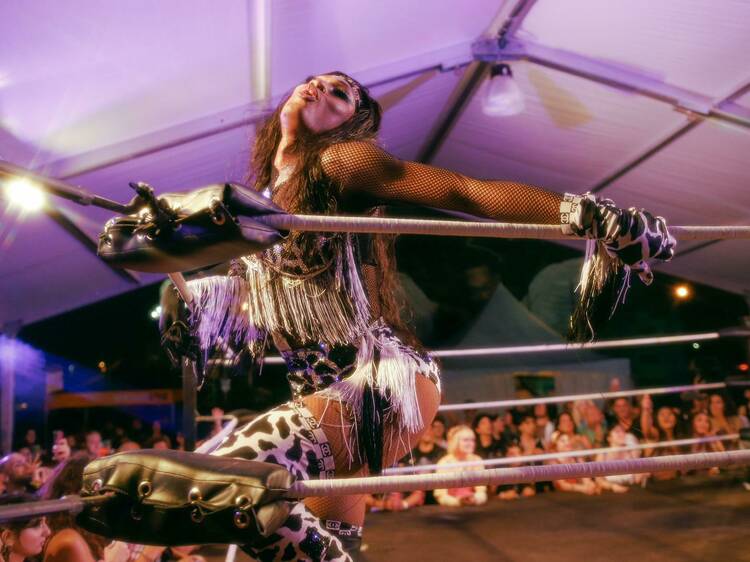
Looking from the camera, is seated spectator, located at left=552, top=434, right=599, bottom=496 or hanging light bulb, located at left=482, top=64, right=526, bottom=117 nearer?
seated spectator, located at left=552, top=434, right=599, bottom=496

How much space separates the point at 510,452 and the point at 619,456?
0.71m

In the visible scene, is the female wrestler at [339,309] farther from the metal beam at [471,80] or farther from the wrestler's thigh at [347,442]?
the metal beam at [471,80]

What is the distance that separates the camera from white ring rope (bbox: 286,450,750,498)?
2.65ft

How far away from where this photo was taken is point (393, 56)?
482 cm

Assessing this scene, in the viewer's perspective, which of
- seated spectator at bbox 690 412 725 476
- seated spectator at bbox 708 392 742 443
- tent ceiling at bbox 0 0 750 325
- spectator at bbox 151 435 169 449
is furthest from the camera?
spectator at bbox 151 435 169 449

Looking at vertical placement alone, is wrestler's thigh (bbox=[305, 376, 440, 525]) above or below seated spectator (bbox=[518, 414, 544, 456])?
above

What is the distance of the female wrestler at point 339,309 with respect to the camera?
0.92 m

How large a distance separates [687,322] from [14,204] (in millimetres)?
9482

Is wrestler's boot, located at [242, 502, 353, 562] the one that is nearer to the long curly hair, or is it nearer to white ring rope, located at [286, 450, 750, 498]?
white ring rope, located at [286, 450, 750, 498]

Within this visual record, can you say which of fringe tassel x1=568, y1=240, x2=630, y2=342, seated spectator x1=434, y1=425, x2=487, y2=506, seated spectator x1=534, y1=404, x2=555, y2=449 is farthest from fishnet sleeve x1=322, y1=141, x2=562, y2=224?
seated spectator x1=534, y1=404, x2=555, y2=449

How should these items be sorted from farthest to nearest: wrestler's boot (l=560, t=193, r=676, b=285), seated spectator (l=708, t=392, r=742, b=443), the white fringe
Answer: seated spectator (l=708, t=392, r=742, b=443) → the white fringe → wrestler's boot (l=560, t=193, r=676, b=285)

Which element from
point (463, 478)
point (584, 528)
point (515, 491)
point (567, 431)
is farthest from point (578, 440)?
point (463, 478)

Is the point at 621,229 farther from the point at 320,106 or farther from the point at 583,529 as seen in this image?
the point at 583,529

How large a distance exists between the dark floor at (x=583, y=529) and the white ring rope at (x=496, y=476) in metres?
1.18
